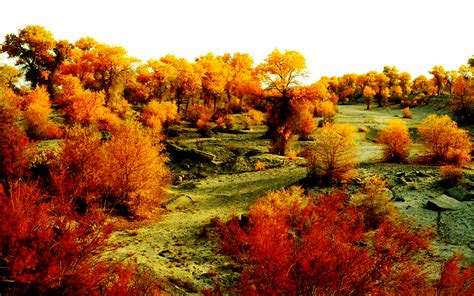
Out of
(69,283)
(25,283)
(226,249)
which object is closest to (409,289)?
(226,249)

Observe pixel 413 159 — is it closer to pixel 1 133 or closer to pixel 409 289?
pixel 409 289

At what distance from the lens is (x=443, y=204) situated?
748 inches

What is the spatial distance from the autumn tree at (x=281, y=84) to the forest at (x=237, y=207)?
0.14 metres

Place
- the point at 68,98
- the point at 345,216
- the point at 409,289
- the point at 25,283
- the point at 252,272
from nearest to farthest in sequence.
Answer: the point at 25,283, the point at 409,289, the point at 252,272, the point at 345,216, the point at 68,98

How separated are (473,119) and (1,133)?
55.7 metres

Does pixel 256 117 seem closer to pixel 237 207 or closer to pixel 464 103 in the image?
pixel 464 103

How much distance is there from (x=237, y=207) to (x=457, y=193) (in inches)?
505

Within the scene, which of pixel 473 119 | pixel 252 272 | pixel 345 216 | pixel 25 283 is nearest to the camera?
pixel 25 283

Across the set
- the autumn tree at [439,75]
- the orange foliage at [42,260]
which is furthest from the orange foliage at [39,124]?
the autumn tree at [439,75]

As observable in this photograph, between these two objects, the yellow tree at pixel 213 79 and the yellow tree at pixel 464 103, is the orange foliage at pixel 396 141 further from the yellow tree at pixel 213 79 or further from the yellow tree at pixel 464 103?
the yellow tree at pixel 213 79

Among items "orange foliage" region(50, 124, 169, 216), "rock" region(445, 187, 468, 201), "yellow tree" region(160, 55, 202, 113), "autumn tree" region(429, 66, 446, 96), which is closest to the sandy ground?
"rock" region(445, 187, 468, 201)

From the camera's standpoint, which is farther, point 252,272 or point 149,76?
point 149,76

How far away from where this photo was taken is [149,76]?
5619cm

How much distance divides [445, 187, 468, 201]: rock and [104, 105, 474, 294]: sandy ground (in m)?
0.63
